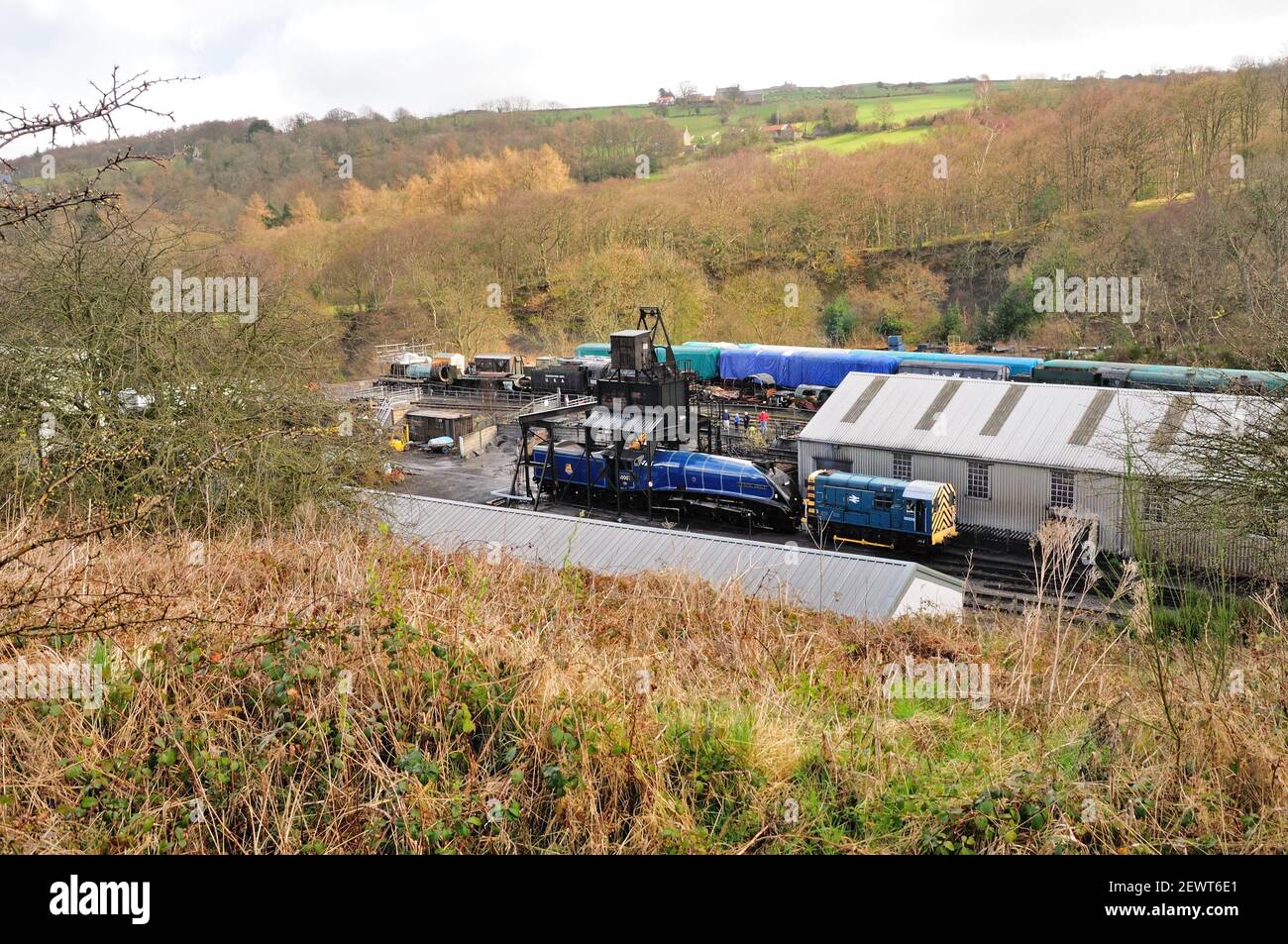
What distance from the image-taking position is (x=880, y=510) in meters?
21.7

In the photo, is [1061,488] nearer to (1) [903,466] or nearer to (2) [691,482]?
(1) [903,466]

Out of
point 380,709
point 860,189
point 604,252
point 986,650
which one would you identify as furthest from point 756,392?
point 380,709

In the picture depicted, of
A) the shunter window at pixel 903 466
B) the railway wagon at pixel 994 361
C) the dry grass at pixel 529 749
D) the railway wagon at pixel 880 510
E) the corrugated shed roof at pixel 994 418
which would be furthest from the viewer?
the railway wagon at pixel 994 361

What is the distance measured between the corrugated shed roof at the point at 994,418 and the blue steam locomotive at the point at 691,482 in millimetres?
2259

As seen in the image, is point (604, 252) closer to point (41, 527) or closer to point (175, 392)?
point (175, 392)

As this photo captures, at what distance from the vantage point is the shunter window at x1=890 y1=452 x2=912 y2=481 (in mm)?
23328

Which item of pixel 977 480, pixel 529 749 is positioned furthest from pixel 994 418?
pixel 529 749

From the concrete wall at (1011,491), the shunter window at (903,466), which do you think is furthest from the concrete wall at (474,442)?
the shunter window at (903,466)

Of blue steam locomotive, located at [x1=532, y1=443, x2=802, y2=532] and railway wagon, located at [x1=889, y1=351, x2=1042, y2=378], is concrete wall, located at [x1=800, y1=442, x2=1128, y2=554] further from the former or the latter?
railway wagon, located at [x1=889, y1=351, x2=1042, y2=378]

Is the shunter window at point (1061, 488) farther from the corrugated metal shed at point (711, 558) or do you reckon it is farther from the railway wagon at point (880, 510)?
the corrugated metal shed at point (711, 558)

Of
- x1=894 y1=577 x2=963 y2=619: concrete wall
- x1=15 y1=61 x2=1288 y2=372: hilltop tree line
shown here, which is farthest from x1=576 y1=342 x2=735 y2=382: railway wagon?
x1=894 y1=577 x2=963 y2=619: concrete wall

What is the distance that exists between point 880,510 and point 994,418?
4.25m

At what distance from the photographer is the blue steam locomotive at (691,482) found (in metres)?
23.4
